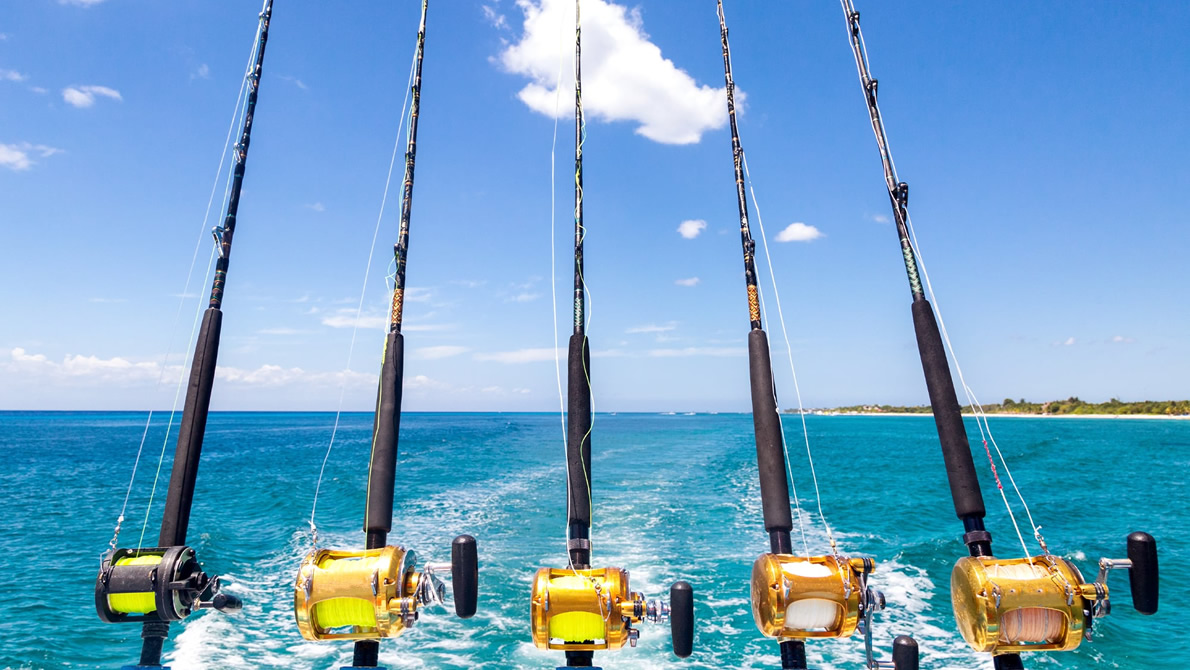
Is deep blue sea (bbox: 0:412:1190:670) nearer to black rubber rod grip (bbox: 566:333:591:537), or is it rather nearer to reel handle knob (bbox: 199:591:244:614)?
black rubber rod grip (bbox: 566:333:591:537)

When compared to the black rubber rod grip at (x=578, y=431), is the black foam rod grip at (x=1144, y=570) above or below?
below

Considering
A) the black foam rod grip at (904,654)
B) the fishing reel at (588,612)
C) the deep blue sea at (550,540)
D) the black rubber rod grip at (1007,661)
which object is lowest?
the deep blue sea at (550,540)

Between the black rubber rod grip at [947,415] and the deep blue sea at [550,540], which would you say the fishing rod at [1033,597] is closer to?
the black rubber rod grip at [947,415]

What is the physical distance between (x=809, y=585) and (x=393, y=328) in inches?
Result: 145

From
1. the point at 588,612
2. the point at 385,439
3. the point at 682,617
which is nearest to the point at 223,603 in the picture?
the point at 385,439

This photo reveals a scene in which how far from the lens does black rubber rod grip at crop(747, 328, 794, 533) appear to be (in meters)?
4.41

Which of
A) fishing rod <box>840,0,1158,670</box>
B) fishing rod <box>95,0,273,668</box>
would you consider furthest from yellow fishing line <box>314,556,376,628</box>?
fishing rod <box>840,0,1158,670</box>

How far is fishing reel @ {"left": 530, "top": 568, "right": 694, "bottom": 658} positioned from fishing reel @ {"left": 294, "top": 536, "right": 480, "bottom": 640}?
43 centimetres

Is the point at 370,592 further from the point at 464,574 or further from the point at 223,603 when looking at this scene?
the point at 223,603

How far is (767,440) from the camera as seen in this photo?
4695 millimetres

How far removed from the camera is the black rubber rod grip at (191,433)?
4.21m

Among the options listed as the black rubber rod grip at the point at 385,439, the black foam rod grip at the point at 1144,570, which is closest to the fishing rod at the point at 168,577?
the black rubber rod grip at the point at 385,439

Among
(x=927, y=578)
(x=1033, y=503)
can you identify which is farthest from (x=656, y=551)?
(x=1033, y=503)

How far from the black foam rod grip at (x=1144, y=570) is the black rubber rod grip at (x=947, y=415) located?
2.55ft
